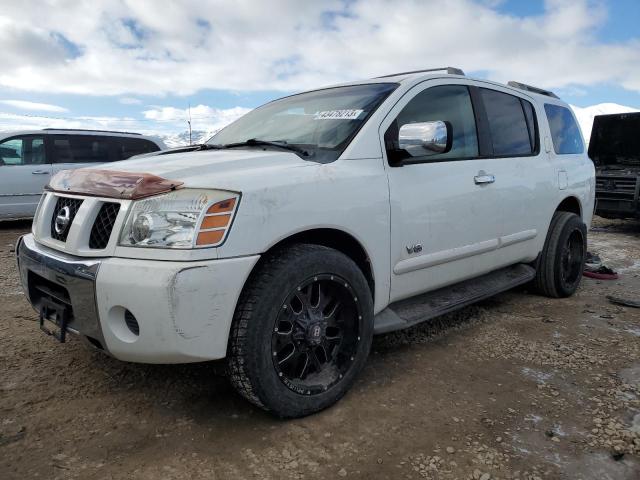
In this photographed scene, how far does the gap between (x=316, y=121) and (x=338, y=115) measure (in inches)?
5.8

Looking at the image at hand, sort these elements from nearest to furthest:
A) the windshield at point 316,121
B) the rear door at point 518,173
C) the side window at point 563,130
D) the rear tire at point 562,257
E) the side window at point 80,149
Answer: the windshield at point 316,121 → the rear door at point 518,173 → the rear tire at point 562,257 → the side window at point 563,130 → the side window at point 80,149

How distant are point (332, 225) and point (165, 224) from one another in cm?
77

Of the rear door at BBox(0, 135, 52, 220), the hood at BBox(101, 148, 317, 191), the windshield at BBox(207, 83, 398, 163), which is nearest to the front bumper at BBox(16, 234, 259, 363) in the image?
the hood at BBox(101, 148, 317, 191)

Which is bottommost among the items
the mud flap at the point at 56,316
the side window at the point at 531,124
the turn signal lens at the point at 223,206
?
the mud flap at the point at 56,316

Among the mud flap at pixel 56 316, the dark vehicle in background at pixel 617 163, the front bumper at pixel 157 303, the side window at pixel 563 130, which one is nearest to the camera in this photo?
the front bumper at pixel 157 303

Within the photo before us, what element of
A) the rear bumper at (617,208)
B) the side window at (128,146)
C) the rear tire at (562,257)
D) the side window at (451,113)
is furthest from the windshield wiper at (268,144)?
the rear bumper at (617,208)

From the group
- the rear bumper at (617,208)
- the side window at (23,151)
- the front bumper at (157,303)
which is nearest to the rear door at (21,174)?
the side window at (23,151)

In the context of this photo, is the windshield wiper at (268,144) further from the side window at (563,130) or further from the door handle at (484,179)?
the side window at (563,130)

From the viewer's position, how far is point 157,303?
6.28 ft

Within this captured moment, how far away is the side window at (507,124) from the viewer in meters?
3.60

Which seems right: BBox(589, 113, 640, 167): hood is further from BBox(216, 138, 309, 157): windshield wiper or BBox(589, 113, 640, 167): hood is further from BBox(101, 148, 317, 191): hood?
BBox(101, 148, 317, 191): hood

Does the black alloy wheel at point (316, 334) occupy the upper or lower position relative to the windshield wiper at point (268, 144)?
lower

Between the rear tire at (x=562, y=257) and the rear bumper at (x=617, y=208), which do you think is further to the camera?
the rear bumper at (x=617, y=208)

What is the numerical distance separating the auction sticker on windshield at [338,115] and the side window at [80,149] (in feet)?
22.2
